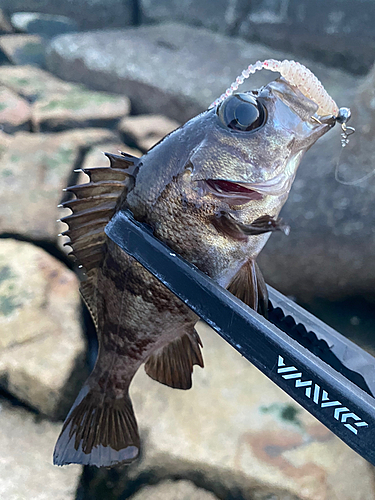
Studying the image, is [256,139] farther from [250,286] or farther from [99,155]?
[99,155]

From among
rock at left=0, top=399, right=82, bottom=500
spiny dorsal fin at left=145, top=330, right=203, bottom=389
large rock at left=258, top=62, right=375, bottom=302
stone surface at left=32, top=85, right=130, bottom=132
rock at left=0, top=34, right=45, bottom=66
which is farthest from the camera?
rock at left=0, top=34, right=45, bottom=66

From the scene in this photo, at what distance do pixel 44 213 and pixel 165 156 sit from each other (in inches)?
77.2

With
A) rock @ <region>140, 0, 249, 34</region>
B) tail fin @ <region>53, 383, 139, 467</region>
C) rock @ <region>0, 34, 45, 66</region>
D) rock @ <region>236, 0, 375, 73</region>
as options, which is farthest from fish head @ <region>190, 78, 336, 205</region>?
rock @ <region>0, 34, 45, 66</region>

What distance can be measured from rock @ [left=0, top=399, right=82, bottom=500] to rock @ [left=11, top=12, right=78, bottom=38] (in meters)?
4.71

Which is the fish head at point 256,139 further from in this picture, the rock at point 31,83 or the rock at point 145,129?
the rock at point 31,83

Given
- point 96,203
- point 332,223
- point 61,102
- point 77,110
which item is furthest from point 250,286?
point 61,102

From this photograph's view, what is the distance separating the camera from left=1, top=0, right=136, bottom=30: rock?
189 inches

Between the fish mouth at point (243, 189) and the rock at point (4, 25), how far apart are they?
17.4 feet

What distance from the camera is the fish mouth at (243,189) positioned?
90 cm

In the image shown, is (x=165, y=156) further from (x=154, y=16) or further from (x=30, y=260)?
(x=154, y=16)

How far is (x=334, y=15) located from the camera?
3.88 meters

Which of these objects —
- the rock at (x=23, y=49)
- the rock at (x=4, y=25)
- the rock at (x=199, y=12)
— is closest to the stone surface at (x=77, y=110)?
the rock at (x=23, y=49)

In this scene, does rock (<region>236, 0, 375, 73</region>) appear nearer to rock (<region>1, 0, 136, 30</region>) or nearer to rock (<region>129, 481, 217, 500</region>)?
rock (<region>1, 0, 136, 30</region>)

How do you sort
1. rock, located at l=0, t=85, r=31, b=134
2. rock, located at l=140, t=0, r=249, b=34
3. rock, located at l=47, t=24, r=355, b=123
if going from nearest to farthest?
rock, located at l=0, t=85, r=31, b=134 → rock, located at l=47, t=24, r=355, b=123 → rock, located at l=140, t=0, r=249, b=34
